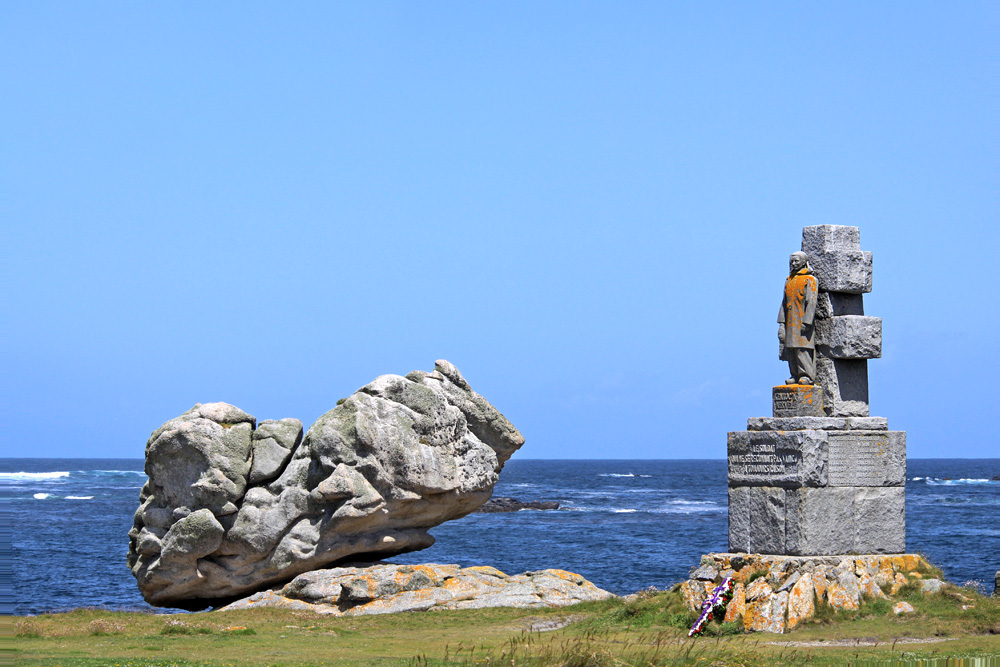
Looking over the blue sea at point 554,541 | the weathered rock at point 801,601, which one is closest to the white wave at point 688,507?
the blue sea at point 554,541

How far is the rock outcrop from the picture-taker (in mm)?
19906

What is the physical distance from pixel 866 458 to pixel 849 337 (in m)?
1.82

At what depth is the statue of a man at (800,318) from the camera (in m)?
16.2

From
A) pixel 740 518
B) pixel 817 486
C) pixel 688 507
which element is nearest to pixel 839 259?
pixel 817 486

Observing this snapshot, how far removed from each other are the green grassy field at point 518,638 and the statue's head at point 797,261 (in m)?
4.98

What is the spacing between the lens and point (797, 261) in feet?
53.9

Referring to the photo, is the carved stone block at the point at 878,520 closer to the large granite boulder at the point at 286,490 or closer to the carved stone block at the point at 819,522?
the carved stone block at the point at 819,522

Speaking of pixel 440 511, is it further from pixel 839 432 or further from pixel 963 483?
pixel 963 483

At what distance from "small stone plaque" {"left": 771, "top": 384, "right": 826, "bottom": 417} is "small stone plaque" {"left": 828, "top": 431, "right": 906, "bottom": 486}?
1.61 feet

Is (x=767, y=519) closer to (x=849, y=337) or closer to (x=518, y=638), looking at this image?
(x=849, y=337)

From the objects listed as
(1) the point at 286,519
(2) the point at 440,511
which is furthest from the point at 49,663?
(2) the point at 440,511

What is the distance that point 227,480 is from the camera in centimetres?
2169

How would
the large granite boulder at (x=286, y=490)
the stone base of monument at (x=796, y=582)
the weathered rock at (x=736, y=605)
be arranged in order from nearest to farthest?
the stone base of monument at (x=796, y=582), the weathered rock at (x=736, y=605), the large granite boulder at (x=286, y=490)

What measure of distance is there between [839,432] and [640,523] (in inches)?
1774
